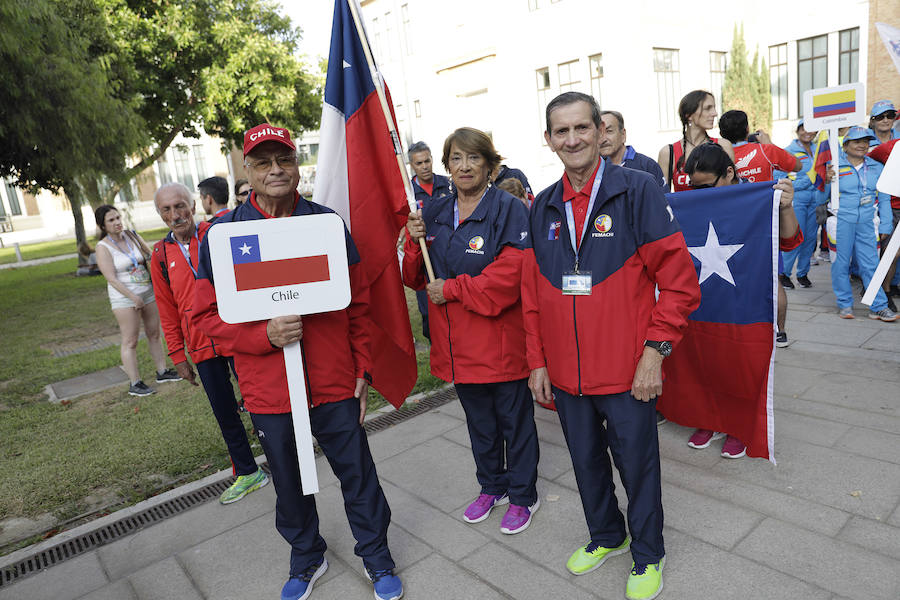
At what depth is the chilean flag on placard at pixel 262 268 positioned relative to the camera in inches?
101

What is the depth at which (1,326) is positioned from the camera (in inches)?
452

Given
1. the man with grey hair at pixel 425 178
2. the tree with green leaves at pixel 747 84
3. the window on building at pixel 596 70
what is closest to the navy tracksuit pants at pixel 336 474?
the man with grey hair at pixel 425 178

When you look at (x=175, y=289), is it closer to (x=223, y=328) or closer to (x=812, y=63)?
(x=223, y=328)

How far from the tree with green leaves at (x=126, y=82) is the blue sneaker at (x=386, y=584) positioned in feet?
32.3

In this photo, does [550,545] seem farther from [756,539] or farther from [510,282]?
[510,282]

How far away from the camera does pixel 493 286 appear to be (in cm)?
311

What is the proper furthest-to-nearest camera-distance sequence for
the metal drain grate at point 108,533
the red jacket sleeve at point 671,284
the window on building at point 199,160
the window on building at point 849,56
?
the window on building at point 199,160
the window on building at point 849,56
the metal drain grate at point 108,533
the red jacket sleeve at point 671,284

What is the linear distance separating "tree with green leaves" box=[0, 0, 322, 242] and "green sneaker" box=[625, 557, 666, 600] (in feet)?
35.1

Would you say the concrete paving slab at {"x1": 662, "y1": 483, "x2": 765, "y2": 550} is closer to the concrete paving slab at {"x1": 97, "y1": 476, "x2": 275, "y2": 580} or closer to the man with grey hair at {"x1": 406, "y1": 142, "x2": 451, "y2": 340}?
the concrete paving slab at {"x1": 97, "y1": 476, "x2": 275, "y2": 580}

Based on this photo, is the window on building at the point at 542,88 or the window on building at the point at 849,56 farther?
the window on building at the point at 542,88

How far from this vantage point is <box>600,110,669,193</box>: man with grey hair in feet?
15.0

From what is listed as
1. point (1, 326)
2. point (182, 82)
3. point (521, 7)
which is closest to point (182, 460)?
point (1, 326)

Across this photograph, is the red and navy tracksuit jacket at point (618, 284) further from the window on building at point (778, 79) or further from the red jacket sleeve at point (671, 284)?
the window on building at point (778, 79)

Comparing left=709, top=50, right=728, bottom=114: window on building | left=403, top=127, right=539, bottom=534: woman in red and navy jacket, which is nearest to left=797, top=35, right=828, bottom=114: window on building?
left=709, top=50, right=728, bottom=114: window on building
